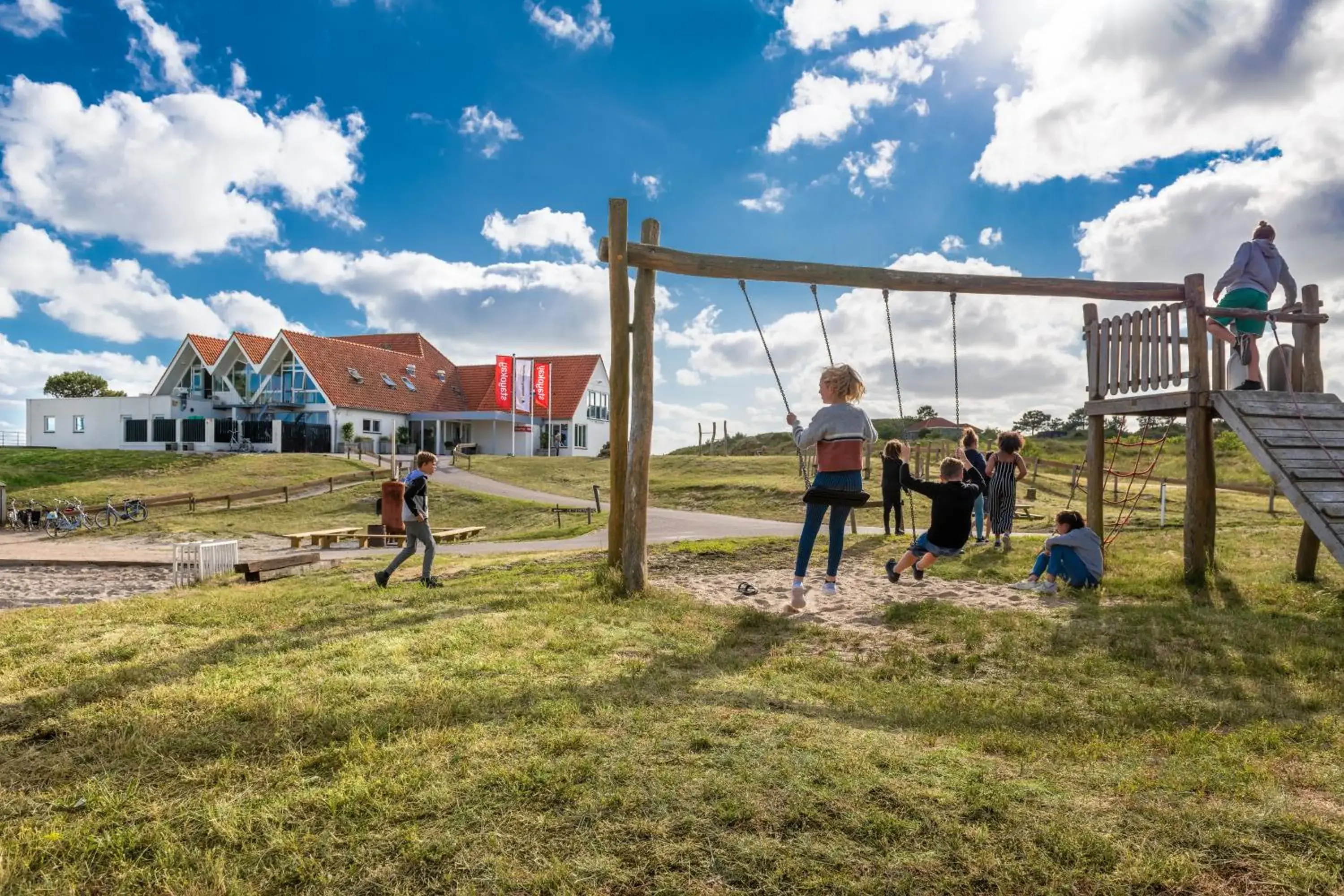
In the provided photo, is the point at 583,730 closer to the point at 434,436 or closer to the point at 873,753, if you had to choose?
the point at 873,753

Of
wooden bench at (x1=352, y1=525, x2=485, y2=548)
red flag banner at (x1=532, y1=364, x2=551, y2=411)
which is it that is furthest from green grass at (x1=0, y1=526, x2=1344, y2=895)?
red flag banner at (x1=532, y1=364, x2=551, y2=411)

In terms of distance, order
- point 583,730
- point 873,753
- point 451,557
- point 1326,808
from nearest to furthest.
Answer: point 1326,808 → point 873,753 → point 583,730 → point 451,557

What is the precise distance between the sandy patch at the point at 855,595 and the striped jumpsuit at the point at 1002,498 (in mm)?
2899

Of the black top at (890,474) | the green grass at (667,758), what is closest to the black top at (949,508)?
the green grass at (667,758)

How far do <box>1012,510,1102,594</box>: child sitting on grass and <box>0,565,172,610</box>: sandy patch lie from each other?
458 inches

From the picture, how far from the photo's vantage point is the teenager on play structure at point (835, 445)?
7.36 m

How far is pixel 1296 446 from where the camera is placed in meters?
8.86

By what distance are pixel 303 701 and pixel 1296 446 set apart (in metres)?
9.83

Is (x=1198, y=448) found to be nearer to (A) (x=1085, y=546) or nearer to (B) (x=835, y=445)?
(A) (x=1085, y=546)

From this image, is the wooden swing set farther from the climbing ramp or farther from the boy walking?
the boy walking

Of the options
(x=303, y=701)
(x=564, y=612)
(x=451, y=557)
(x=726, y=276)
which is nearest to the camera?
(x=303, y=701)

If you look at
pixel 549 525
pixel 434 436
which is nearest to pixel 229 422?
pixel 434 436

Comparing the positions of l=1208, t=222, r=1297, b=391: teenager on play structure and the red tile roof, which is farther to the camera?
the red tile roof

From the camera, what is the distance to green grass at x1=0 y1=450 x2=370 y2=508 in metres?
31.8
